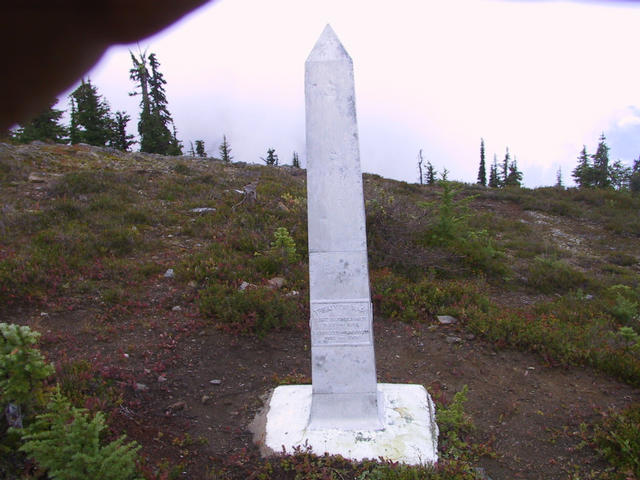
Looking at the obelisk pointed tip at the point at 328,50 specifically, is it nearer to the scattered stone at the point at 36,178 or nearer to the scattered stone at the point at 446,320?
the scattered stone at the point at 446,320

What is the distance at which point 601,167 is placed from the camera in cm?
2617

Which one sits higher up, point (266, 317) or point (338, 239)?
point (338, 239)

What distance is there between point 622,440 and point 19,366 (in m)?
5.15

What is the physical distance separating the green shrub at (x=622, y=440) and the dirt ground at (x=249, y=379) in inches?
6.7

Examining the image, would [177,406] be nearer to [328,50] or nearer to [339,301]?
[339,301]

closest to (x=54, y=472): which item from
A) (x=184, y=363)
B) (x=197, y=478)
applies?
(x=197, y=478)

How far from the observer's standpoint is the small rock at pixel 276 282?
7586 millimetres

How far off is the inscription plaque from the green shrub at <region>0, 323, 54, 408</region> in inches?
86.0

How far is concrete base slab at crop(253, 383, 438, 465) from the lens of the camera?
158 inches

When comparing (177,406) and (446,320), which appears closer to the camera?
(177,406)

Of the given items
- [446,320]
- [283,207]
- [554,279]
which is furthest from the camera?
[283,207]

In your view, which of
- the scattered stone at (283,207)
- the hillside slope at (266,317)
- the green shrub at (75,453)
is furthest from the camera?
the scattered stone at (283,207)

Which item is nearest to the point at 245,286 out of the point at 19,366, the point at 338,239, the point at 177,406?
the point at 177,406

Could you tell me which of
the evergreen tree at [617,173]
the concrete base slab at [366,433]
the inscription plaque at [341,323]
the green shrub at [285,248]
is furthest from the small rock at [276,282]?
the evergreen tree at [617,173]
